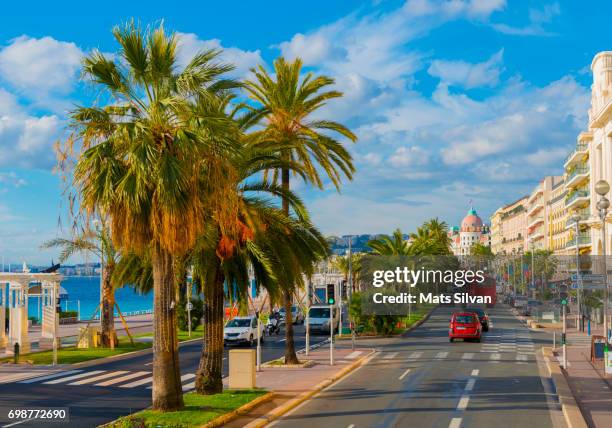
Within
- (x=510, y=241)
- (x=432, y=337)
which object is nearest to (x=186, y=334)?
(x=432, y=337)

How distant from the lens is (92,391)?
24.0m

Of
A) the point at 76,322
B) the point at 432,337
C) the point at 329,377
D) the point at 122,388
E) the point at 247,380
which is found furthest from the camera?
the point at 76,322

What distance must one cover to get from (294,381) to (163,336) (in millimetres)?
9720

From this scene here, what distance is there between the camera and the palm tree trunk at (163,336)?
55.8 feet

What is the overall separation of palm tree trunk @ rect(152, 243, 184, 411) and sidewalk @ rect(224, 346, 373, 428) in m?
1.65

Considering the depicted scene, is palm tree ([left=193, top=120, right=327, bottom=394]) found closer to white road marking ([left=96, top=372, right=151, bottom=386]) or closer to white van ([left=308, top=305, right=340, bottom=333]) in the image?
white road marking ([left=96, top=372, right=151, bottom=386])

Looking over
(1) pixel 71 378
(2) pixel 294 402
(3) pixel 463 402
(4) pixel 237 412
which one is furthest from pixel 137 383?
(3) pixel 463 402

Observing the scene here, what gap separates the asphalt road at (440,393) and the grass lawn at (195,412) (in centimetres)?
151

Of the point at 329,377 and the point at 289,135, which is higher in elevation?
the point at 289,135

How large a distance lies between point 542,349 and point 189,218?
28.4 m

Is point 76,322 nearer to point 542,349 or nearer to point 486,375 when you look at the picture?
point 542,349

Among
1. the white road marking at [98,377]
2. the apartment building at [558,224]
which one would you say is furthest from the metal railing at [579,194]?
the white road marking at [98,377]

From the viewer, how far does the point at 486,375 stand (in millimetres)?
28109

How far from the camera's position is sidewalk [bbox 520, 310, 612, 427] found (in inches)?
743
